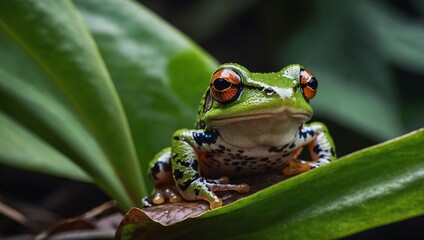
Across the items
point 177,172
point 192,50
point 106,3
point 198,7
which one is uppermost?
point 198,7

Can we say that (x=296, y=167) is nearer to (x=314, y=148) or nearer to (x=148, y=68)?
(x=314, y=148)

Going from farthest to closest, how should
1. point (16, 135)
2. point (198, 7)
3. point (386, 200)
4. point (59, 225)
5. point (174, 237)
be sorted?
point (198, 7), point (16, 135), point (59, 225), point (174, 237), point (386, 200)

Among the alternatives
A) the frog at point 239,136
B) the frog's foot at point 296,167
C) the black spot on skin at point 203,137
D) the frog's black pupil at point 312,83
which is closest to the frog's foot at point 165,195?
the frog at point 239,136

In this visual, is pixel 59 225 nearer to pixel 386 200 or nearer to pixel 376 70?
pixel 386 200

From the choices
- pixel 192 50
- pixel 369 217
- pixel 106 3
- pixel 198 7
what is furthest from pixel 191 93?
pixel 198 7

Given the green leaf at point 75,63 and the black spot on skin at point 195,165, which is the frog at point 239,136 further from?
the green leaf at point 75,63

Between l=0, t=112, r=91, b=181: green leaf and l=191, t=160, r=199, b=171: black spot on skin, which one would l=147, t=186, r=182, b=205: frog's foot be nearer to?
l=191, t=160, r=199, b=171: black spot on skin

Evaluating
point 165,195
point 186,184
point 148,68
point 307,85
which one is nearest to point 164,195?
point 165,195
